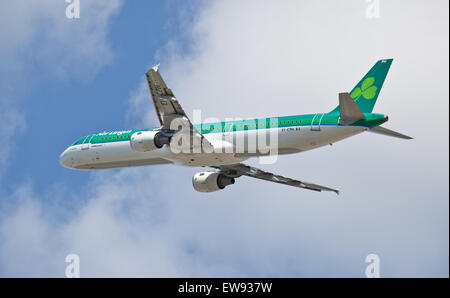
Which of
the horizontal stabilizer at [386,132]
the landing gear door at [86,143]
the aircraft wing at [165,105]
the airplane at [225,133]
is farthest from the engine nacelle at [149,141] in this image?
the horizontal stabilizer at [386,132]

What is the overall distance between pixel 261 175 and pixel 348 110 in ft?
39.0

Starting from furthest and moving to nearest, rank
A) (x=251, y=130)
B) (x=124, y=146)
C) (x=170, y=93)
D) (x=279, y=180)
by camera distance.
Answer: (x=279, y=180) → (x=124, y=146) → (x=251, y=130) → (x=170, y=93)

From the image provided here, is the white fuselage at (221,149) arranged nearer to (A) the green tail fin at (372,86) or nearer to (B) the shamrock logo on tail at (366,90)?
(A) the green tail fin at (372,86)

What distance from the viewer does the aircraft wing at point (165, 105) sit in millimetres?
40812

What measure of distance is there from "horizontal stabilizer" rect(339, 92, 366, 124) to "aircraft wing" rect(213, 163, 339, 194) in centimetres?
982

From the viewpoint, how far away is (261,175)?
51.8m

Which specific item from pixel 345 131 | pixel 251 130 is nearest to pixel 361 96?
pixel 345 131

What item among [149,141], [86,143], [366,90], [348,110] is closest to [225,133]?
[149,141]

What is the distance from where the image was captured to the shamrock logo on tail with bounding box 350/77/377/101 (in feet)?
141

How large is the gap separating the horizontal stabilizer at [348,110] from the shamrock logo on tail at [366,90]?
6.64ft

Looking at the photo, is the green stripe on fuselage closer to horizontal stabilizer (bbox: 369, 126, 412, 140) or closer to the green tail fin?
horizontal stabilizer (bbox: 369, 126, 412, 140)

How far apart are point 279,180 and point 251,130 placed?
780 centimetres

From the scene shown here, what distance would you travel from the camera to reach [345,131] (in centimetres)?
4244
